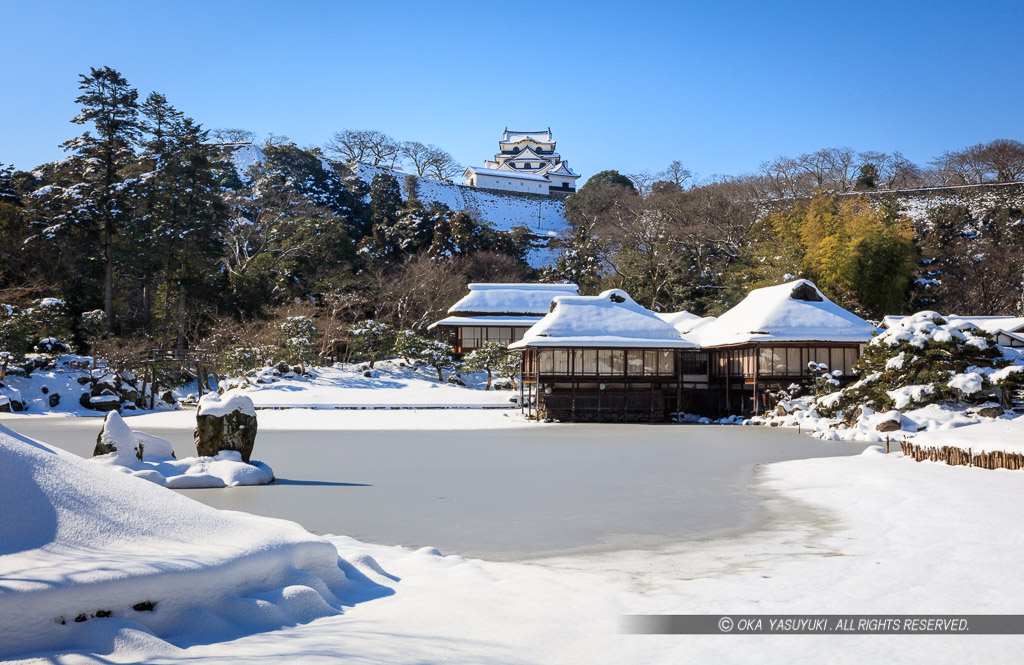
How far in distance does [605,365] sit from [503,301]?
15545 millimetres

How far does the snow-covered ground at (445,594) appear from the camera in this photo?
406 centimetres

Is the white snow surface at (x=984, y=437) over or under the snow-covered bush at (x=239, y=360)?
under

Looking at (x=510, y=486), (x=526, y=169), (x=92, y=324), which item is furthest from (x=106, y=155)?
(x=526, y=169)

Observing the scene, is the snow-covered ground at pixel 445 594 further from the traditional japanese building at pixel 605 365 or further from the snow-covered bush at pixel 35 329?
the snow-covered bush at pixel 35 329

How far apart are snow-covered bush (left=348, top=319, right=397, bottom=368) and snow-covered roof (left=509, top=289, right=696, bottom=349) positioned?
1023cm

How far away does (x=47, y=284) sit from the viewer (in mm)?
36188

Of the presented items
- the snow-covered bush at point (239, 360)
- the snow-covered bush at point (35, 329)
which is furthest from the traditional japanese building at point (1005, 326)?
the snow-covered bush at point (35, 329)

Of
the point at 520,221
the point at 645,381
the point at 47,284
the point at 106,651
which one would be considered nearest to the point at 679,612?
the point at 106,651

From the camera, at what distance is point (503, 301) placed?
44656 millimetres

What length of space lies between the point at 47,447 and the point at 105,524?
0.84 metres

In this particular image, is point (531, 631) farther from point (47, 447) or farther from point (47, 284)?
point (47, 284)

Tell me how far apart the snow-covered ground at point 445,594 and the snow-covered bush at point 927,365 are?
1399cm

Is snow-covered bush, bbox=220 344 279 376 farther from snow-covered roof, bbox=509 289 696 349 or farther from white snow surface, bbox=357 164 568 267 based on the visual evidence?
white snow surface, bbox=357 164 568 267

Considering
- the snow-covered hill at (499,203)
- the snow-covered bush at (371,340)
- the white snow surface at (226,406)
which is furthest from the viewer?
the snow-covered hill at (499,203)
